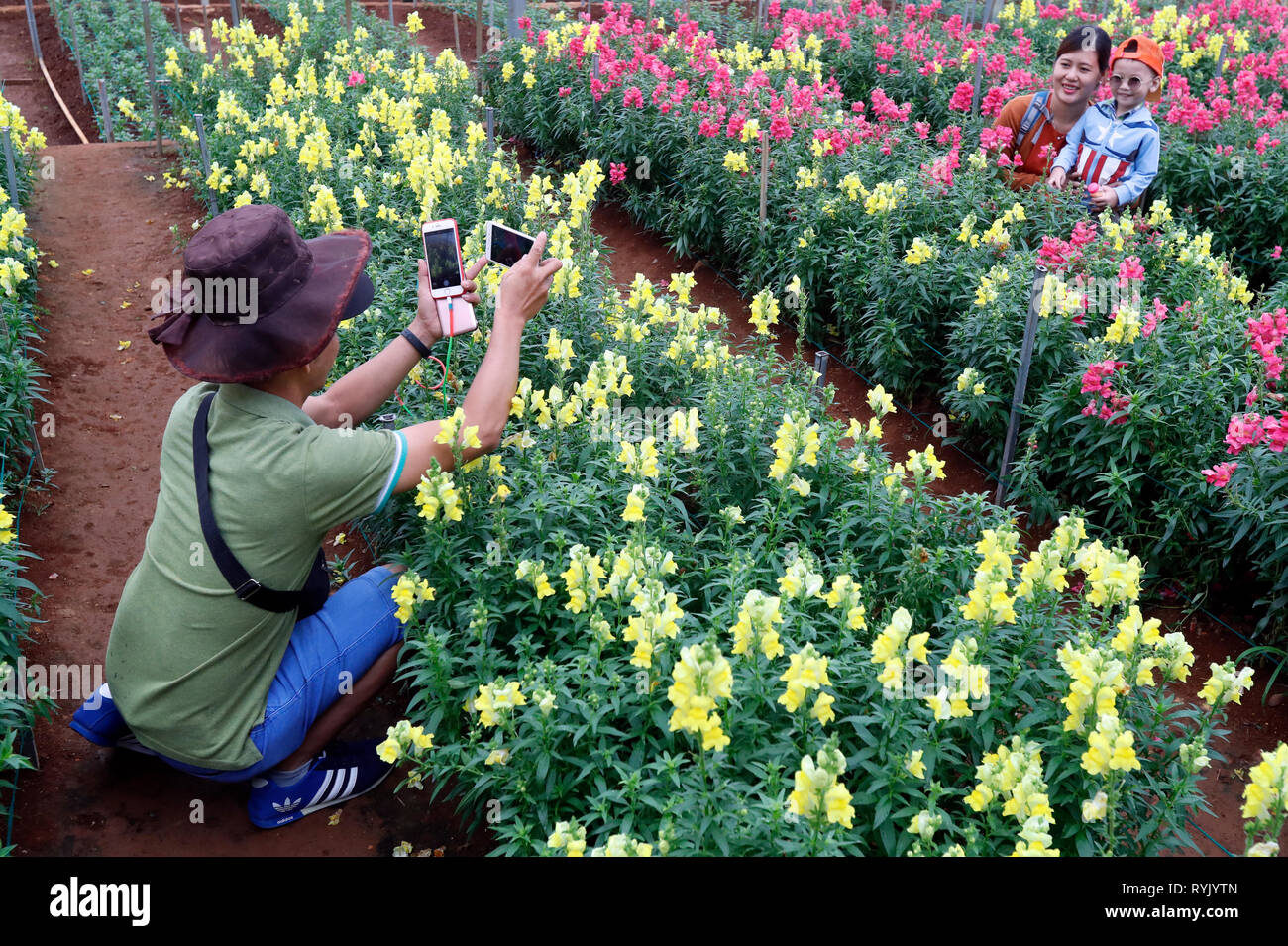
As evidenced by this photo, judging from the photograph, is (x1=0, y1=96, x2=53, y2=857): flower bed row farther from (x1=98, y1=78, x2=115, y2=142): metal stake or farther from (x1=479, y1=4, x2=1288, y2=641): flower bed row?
(x1=479, y1=4, x2=1288, y2=641): flower bed row

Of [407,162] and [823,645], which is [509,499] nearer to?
[823,645]

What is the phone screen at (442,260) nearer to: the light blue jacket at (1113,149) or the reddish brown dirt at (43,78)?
the light blue jacket at (1113,149)

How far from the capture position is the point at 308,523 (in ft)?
10.9

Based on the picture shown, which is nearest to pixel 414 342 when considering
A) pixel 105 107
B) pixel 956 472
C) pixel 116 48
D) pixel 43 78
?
pixel 956 472

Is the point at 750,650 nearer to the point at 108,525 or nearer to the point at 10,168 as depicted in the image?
the point at 108,525

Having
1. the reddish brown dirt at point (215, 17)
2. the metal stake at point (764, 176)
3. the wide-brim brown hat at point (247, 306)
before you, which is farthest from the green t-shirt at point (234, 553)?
the reddish brown dirt at point (215, 17)

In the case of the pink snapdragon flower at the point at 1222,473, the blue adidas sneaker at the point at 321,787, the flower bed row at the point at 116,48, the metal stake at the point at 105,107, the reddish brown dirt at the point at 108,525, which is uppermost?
the pink snapdragon flower at the point at 1222,473

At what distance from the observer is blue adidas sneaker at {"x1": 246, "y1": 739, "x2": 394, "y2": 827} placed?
3.71m

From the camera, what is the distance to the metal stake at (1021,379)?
219 inches

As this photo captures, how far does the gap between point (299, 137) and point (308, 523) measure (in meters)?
5.55

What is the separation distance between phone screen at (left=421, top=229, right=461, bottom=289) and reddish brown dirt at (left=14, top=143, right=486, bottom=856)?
1585 mm

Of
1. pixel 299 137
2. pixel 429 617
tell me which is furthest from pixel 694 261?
pixel 429 617

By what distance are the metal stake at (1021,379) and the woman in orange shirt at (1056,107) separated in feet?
6.07

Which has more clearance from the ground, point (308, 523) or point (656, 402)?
point (308, 523)
